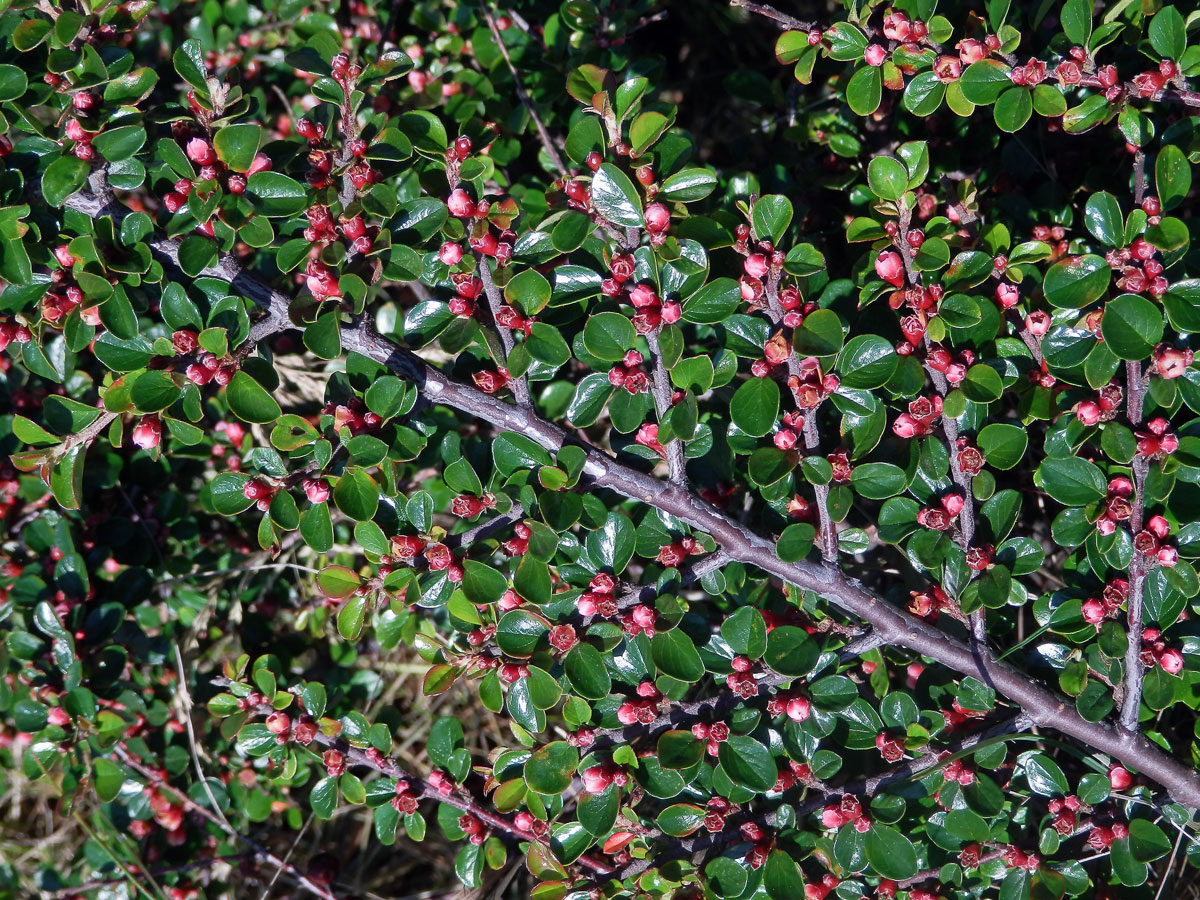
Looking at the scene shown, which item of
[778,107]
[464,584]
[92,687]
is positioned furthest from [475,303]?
[92,687]

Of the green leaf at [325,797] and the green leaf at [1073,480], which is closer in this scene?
the green leaf at [1073,480]

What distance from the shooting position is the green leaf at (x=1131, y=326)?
184cm

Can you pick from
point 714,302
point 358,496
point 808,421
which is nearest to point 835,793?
point 808,421

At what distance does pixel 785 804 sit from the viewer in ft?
7.29

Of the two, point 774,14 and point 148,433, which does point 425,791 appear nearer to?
point 148,433

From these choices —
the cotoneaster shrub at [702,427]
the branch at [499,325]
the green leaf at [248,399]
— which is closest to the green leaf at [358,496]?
the cotoneaster shrub at [702,427]

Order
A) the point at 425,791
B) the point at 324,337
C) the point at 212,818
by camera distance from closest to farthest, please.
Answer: the point at 324,337 → the point at 425,791 → the point at 212,818

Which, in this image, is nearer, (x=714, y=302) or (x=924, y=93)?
(x=714, y=302)

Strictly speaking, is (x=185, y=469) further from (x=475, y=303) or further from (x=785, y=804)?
(x=785, y=804)

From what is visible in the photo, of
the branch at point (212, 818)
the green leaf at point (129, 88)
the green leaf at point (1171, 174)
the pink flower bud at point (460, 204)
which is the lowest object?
the branch at point (212, 818)

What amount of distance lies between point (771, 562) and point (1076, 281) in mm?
864

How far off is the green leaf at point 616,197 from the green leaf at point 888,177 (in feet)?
1.70

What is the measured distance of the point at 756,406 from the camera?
6.45 ft

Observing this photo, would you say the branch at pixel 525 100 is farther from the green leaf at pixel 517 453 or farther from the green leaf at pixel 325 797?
the green leaf at pixel 325 797
